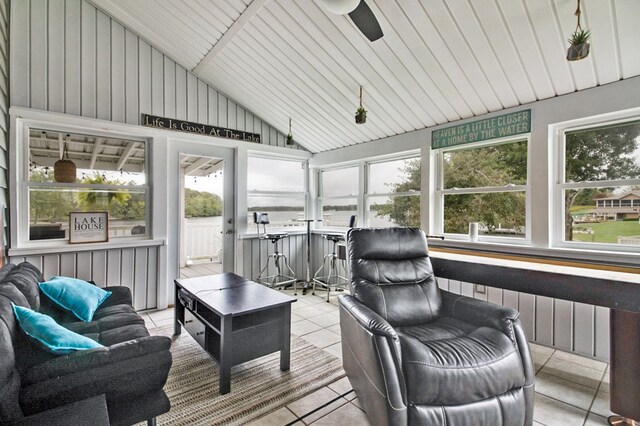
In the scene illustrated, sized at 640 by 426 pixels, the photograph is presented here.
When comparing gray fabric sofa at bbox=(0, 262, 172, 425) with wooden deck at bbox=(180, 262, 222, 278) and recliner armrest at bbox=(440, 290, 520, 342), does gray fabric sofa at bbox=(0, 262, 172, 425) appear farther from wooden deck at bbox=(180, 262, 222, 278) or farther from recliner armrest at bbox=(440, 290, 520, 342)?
wooden deck at bbox=(180, 262, 222, 278)

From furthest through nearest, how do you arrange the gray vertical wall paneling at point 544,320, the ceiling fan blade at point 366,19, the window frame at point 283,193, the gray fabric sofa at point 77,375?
the window frame at point 283,193 → the gray vertical wall paneling at point 544,320 → the ceiling fan blade at point 366,19 → the gray fabric sofa at point 77,375

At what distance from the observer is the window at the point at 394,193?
4.03 meters

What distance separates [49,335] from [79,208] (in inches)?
99.1

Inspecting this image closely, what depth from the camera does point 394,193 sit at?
14.1ft

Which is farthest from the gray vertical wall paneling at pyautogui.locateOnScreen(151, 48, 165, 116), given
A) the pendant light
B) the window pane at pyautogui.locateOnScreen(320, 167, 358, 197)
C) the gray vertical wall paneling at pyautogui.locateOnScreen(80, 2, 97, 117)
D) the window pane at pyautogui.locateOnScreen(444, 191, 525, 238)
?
the window pane at pyautogui.locateOnScreen(444, 191, 525, 238)

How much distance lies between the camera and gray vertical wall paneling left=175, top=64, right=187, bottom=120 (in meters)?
3.97

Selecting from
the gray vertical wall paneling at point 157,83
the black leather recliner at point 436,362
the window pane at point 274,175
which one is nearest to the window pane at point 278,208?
the window pane at point 274,175

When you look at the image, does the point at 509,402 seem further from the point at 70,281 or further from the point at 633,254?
the point at 70,281

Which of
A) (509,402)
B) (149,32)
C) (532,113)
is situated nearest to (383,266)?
(509,402)

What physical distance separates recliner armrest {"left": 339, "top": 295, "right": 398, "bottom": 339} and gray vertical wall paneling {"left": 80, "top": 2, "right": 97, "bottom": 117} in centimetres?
349

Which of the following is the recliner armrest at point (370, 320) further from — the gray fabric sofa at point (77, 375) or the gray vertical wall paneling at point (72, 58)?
the gray vertical wall paneling at point (72, 58)

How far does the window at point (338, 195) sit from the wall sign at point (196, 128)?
1387mm

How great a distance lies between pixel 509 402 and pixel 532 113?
246 cm

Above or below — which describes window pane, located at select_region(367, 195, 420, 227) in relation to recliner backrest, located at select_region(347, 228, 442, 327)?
above
